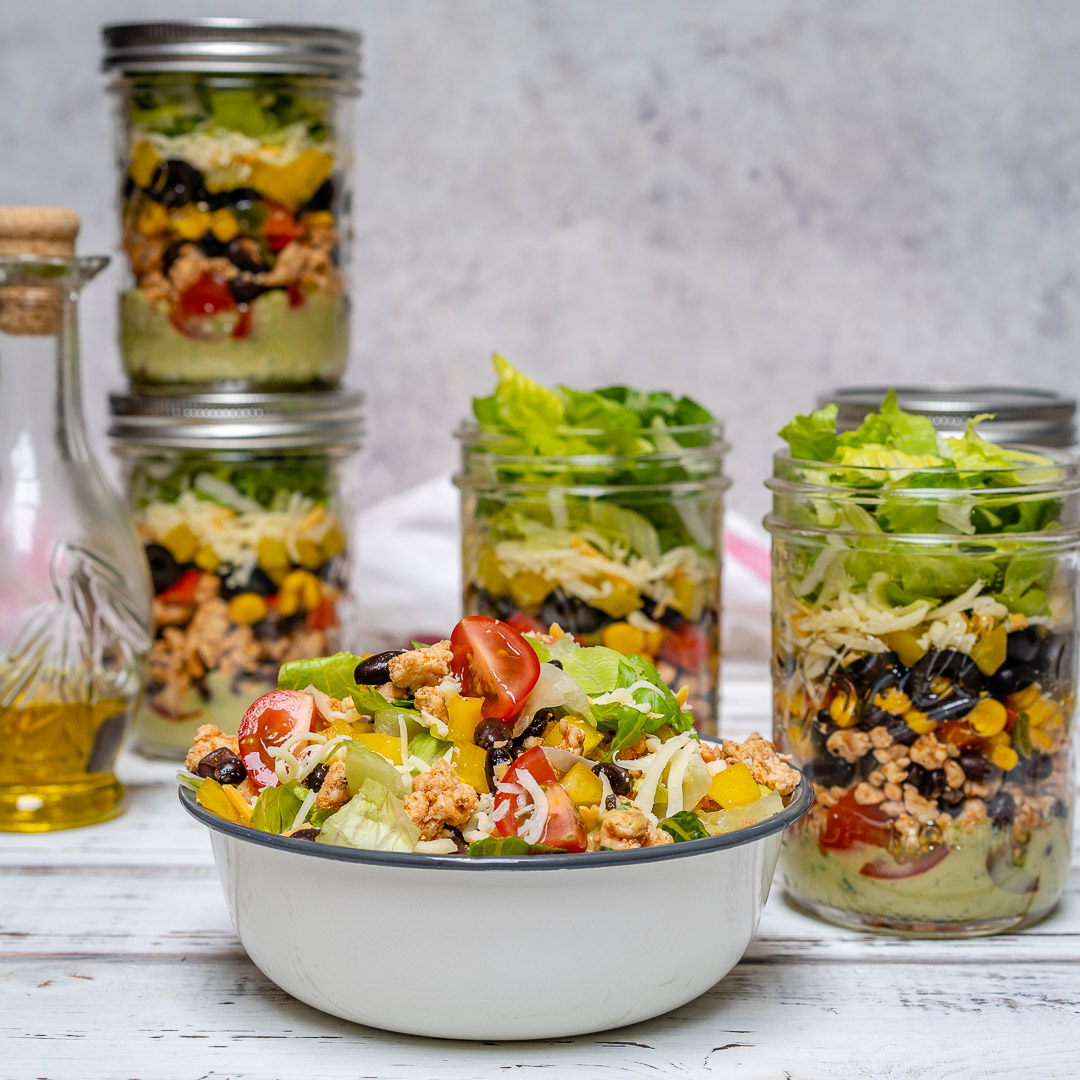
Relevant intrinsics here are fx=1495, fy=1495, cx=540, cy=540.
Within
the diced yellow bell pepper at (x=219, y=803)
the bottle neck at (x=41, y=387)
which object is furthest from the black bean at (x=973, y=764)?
the bottle neck at (x=41, y=387)

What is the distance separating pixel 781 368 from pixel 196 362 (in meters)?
1.35

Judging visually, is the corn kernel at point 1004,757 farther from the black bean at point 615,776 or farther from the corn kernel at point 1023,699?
the black bean at point 615,776

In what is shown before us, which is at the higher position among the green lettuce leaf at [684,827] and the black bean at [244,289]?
the black bean at [244,289]

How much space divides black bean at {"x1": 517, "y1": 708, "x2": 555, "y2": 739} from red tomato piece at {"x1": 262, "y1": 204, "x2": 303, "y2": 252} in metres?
1.05

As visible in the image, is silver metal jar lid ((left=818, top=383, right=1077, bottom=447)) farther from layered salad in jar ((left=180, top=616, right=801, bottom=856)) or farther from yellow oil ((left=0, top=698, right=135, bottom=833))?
yellow oil ((left=0, top=698, right=135, bottom=833))

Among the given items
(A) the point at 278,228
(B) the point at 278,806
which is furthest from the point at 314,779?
(A) the point at 278,228

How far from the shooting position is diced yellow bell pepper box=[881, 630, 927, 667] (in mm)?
1446

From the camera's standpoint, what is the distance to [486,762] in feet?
4.18

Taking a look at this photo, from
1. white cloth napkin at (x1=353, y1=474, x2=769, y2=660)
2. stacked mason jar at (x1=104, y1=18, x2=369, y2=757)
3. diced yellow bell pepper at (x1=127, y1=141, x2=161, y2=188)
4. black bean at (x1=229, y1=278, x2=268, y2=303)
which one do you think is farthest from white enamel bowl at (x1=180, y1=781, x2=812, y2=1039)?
white cloth napkin at (x1=353, y1=474, x2=769, y2=660)

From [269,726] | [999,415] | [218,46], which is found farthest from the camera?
[999,415]

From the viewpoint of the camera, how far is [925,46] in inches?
114

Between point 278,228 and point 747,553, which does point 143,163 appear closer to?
point 278,228

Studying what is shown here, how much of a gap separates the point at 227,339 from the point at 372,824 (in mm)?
1113

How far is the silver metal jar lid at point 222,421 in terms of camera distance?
2115 mm
